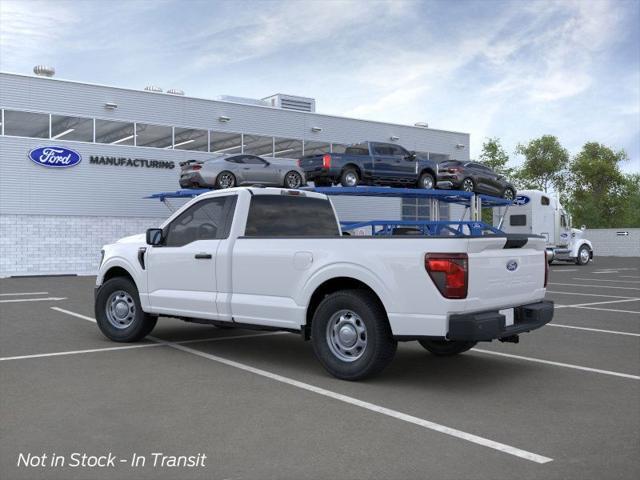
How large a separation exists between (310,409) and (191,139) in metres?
27.3

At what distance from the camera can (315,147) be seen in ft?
116

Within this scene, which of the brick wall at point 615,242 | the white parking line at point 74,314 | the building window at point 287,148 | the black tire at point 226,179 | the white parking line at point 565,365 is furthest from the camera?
the brick wall at point 615,242

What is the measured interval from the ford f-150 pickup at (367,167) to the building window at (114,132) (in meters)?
9.44

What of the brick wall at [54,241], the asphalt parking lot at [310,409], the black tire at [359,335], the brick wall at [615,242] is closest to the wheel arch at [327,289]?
the black tire at [359,335]

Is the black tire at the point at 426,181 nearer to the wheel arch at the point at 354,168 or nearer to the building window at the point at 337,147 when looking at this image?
the wheel arch at the point at 354,168

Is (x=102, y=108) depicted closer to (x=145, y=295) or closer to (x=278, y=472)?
(x=145, y=295)

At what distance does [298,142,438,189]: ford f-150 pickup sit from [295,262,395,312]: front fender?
16511mm

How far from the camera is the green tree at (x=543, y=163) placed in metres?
76.4

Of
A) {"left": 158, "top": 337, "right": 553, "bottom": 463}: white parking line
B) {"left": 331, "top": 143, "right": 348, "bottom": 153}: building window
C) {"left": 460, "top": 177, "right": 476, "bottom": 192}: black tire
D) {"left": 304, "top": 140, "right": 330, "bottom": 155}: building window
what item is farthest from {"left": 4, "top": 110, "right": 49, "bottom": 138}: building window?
{"left": 158, "top": 337, "right": 553, "bottom": 463}: white parking line

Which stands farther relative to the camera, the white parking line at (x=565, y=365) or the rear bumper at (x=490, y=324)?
the white parking line at (x=565, y=365)

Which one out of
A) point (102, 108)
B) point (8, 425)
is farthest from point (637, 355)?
point (102, 108)

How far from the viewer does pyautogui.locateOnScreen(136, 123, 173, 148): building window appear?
29861 mm

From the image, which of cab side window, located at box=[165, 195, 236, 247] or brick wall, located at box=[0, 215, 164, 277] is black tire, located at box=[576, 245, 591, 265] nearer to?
brick wall, located at box=[0, 215, 164, 277]

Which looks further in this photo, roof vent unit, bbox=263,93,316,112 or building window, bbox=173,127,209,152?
roof vent unit, bbox=263,93,316,112
